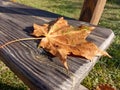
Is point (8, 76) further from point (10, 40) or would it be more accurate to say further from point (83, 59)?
point (83, 59)

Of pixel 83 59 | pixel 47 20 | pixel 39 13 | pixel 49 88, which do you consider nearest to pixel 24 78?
pixel 49 88

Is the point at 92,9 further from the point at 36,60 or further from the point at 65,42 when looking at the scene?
the point at 36,60

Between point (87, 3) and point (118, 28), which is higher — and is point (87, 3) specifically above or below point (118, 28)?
above

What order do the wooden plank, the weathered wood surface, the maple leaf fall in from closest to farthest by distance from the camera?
the weathered wood surface, the maple leaf, the wooden plank

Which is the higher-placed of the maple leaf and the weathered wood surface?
the maple leaf

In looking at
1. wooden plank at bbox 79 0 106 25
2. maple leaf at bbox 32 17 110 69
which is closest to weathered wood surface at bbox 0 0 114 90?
maple leaf at bbox 32 17 110 69

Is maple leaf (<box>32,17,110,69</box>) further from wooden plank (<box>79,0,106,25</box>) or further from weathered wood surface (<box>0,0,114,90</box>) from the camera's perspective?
wooden plank (<box>79,0,106,25</box>)

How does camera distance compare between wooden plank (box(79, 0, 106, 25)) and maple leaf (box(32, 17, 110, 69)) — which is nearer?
maple leaf (box(32, 17, 110, 69))

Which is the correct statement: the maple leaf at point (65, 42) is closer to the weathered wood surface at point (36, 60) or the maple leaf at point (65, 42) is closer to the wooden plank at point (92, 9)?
the weathered wood surface at point (36, 60)
